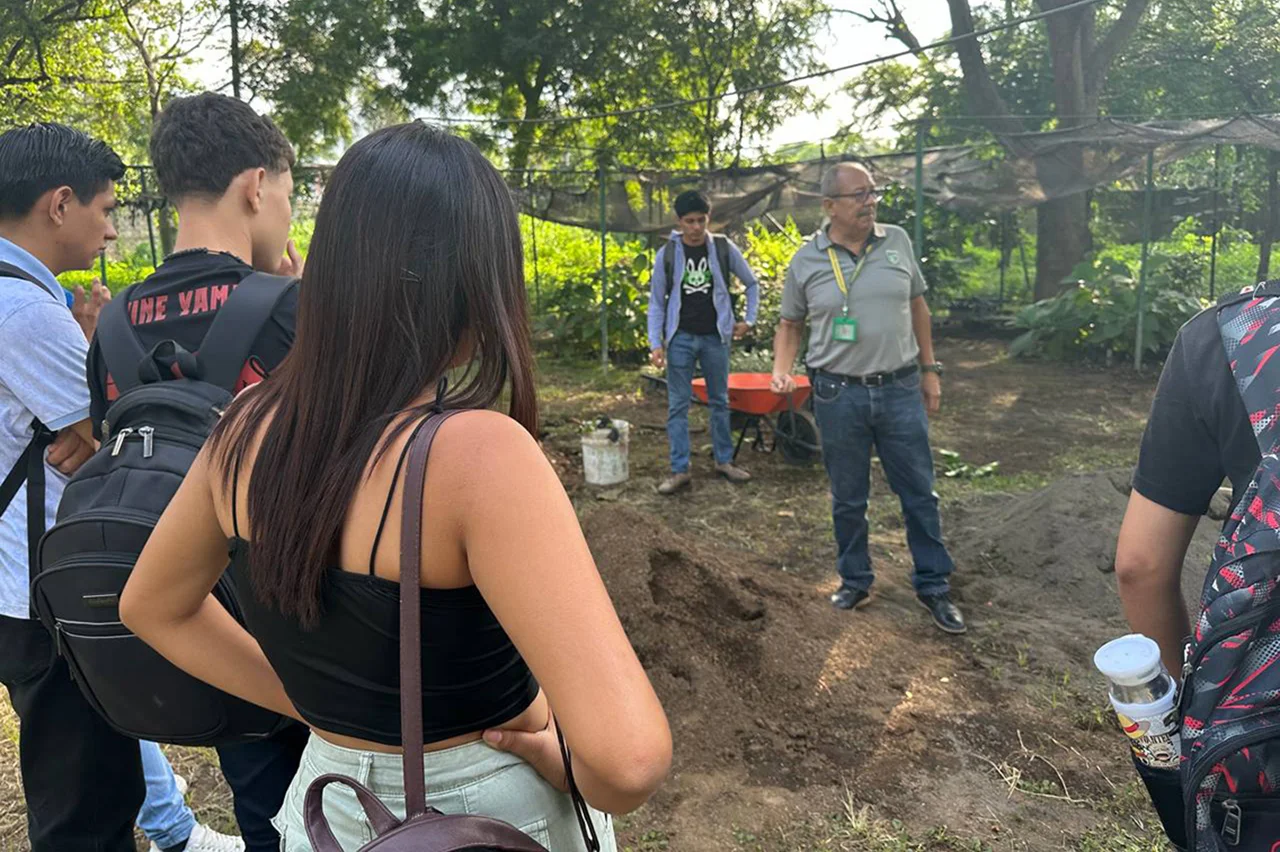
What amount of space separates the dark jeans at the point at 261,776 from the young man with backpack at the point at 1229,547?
168cm

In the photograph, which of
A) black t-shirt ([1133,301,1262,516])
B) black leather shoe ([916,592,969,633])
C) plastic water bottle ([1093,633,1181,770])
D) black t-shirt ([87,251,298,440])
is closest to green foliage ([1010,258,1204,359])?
black leather shoe ([916,592,969,633])

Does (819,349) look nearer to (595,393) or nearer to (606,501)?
(606,501)

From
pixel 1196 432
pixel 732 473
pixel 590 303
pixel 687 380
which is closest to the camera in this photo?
pixel 1196 432

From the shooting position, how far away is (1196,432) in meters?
1.53

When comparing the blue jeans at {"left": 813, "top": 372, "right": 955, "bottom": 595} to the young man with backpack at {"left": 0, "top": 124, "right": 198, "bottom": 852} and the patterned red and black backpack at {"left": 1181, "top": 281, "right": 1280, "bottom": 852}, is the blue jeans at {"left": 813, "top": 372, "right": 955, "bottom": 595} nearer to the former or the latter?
the patterned red and black backpack at {"left": 1181, "top": 281, "right": 1280, "bottom": 852}

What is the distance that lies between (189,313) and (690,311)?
199 inches

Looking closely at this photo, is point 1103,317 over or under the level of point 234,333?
under

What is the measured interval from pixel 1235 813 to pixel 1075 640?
344 cm

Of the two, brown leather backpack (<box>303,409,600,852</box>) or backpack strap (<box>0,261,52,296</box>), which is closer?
brown leather backpack (<box>303,409,600,852</box>)

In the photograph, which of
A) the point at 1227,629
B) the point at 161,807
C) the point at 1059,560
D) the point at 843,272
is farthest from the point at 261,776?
the point at 1059,560

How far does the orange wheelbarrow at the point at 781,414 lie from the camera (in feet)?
24.1

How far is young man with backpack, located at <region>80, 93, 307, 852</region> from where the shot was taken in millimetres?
1882

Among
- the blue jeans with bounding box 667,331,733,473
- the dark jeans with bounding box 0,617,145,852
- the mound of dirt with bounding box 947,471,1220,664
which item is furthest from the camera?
the blue jeans with bounding box 667,331,733,473

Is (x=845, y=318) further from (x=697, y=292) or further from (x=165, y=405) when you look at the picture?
(x=165, y=405)
